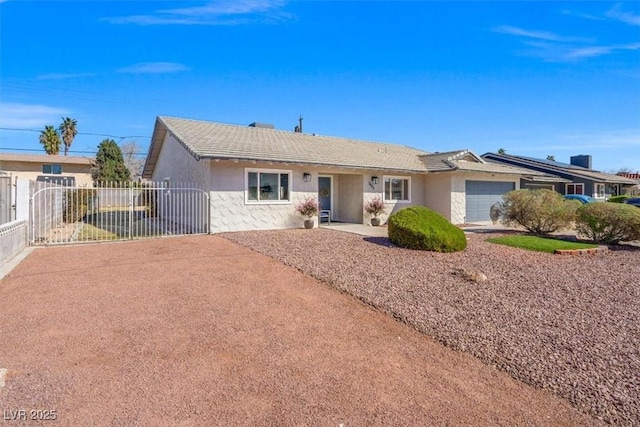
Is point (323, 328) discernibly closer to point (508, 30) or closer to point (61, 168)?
point (508, 30)

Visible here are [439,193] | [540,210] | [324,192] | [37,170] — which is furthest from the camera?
[37,170]

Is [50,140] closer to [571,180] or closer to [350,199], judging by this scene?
[350,199]

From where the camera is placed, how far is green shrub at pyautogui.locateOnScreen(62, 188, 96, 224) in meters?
18.1

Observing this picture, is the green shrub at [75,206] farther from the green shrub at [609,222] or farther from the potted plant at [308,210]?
the green shrub at [609,222]

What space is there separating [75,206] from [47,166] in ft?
70.9

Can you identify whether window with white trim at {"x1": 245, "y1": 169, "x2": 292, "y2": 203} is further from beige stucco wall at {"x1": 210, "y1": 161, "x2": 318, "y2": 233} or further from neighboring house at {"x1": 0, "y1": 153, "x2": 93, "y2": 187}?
neighboring house at {"x1": 0, "y1": 153, "x2": 93, "y2": 187}

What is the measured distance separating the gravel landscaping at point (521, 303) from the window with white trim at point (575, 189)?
26.0 meters

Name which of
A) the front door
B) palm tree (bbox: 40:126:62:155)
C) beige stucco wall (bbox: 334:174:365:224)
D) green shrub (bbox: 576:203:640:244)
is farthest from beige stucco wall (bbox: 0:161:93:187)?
green shrub (bbox: 576:203:640:244)

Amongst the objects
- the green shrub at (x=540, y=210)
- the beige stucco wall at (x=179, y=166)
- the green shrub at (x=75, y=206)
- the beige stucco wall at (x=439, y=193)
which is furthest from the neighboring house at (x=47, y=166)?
the green shrub at (x=540, y=210)

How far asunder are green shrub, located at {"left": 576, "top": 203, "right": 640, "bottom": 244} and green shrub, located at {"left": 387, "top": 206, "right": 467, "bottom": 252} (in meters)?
5.14

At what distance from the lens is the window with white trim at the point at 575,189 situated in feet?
109

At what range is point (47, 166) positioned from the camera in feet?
118

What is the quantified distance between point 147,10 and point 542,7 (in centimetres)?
1177

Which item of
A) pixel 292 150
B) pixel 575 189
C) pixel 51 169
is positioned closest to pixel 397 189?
pixel 292 150
